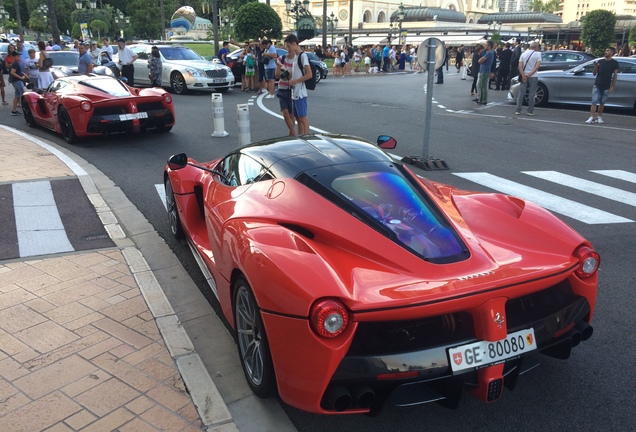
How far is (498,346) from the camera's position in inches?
102

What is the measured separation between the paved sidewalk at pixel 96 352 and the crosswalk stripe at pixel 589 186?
5989mm

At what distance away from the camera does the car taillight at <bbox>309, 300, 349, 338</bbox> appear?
7.89 ft

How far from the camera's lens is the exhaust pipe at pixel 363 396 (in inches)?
95.9

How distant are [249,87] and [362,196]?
18.7 meters

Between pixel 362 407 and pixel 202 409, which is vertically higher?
pixel 362 407

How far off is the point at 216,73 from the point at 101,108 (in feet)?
30.9

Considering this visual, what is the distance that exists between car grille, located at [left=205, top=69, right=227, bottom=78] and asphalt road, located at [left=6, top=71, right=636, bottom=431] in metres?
0.86

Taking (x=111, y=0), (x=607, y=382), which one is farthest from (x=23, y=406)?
(x=111, y=0)

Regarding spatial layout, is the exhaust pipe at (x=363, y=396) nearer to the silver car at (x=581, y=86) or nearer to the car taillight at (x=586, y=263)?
the car taillight at (x=586, y=263)

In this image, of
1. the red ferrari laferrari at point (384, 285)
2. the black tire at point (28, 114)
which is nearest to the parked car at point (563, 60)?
the black tire at point (28, 114)

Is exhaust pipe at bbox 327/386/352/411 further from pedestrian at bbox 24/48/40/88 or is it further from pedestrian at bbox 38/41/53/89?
pedestrian at bbox 24/48/40/88

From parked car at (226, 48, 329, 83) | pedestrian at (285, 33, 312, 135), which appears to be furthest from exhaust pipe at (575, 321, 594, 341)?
parked car at (226, 48, 329, 83)

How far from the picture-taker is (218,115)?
36.2ft

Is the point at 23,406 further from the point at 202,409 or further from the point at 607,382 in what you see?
the point at 607,382
